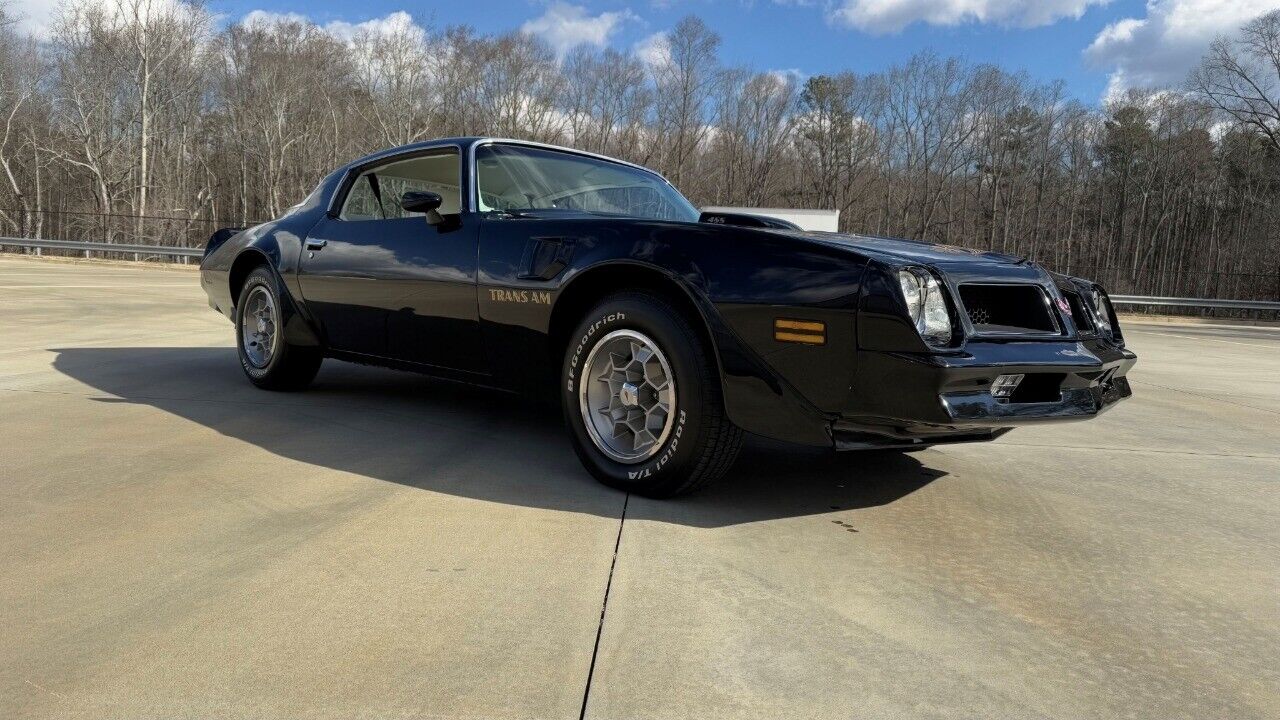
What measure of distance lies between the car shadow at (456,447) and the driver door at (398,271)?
14.9 inches

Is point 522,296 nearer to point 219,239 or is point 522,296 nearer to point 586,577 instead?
point 586,577

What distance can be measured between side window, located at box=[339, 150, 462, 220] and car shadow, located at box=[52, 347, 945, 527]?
1.05 m

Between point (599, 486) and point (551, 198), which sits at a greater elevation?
point (551, 198)

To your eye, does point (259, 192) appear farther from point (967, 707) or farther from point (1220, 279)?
point (967, 707)

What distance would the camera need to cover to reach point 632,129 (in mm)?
48281

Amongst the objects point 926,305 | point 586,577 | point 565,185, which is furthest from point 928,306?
point 565,185

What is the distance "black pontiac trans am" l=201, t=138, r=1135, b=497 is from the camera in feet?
8.37

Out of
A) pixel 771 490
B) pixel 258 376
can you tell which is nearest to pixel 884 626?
pixel 771 490

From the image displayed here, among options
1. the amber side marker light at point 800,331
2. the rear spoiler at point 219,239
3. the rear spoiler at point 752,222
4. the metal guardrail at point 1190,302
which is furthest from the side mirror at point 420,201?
the metal guardrail at point 1190,302

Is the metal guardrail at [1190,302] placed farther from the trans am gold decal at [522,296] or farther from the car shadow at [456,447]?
the trans am gold decal at [522,296]

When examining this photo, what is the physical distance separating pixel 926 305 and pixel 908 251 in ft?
1.10

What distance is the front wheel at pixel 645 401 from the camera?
279cm

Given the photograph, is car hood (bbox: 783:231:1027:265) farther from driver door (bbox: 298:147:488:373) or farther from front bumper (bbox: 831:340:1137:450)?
driver door (bbox: 298:147:488:373)

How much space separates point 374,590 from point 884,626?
4.11 ft
